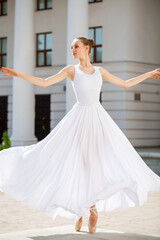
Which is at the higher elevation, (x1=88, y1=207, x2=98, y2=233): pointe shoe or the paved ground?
(x1=88, y1=207, x2=98, y2=233): pointe shoe

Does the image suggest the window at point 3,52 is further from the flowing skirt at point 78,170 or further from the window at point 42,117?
the flowing skirt at point 78,170

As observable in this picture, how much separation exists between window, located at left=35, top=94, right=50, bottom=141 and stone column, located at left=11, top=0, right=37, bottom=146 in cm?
347

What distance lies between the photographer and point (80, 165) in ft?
19.4

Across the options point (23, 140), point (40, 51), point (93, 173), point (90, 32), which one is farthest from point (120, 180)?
point (40, 51)

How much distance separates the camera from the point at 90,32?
2516 centimetres

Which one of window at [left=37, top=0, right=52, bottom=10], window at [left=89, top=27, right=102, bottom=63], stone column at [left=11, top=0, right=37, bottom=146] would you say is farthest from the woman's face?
window at [left=37, top=0, right=52, bottom=10]

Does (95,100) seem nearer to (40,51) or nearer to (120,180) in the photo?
(120,180)

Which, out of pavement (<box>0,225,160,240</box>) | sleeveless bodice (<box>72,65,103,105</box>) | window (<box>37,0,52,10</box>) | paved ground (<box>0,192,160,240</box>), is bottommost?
paved ground (<box>0,192,160,240</box>)

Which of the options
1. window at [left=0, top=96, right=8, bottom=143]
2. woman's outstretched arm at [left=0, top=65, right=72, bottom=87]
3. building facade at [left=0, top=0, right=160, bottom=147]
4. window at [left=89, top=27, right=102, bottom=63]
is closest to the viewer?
woman's outstretched arm at [left=0, top=65, right=72, bottom=87]

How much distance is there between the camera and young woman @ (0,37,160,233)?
5.63 meters

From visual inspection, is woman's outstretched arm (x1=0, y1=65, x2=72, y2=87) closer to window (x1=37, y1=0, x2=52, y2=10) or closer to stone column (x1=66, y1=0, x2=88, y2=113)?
stone column (x1=66, y1=0, x2=88, y2=113)

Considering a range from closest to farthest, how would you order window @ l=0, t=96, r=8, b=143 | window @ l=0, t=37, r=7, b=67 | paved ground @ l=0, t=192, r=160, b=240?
paved ground @ l=0, t=192, r=160, b=240 < window @ l=0, t=37, r=7, b=67 < window @ l=0, t=96, r=8, b=143

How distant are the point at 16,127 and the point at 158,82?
7.73 m

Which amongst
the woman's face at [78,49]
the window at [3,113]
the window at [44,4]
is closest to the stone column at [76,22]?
the window at [44,4]
